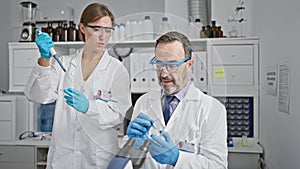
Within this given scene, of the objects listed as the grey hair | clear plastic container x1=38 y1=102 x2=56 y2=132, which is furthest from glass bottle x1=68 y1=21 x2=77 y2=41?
the grey hair

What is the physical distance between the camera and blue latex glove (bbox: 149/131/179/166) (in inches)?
35.1

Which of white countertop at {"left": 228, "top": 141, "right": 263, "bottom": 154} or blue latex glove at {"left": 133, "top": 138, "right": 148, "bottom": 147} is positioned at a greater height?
blue latex glove at {"left": 133, "top": 138, "right": 148, "bottom": 147}

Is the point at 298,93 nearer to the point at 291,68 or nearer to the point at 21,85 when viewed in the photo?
the point at 291,68

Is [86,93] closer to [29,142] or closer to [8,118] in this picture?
[29,142]

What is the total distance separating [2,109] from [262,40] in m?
2.22

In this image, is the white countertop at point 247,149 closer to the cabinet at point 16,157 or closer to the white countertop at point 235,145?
the white countertop at point 235,145

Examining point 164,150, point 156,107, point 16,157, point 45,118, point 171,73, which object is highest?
point 171,73

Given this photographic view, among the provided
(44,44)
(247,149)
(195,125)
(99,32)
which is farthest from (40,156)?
(195,125)

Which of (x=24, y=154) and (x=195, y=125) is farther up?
(x=195, y=125)

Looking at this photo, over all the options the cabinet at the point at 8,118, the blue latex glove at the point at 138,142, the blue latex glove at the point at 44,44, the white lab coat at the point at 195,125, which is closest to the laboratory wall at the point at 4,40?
the cabinet at the point at 8,118

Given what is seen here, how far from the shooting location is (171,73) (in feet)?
3.02

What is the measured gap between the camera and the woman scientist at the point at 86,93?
1.10m

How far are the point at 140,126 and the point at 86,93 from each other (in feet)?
1.07

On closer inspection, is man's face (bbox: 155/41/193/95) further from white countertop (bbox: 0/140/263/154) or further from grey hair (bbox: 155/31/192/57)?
white countertop (bbox: 0/140/263/154)
